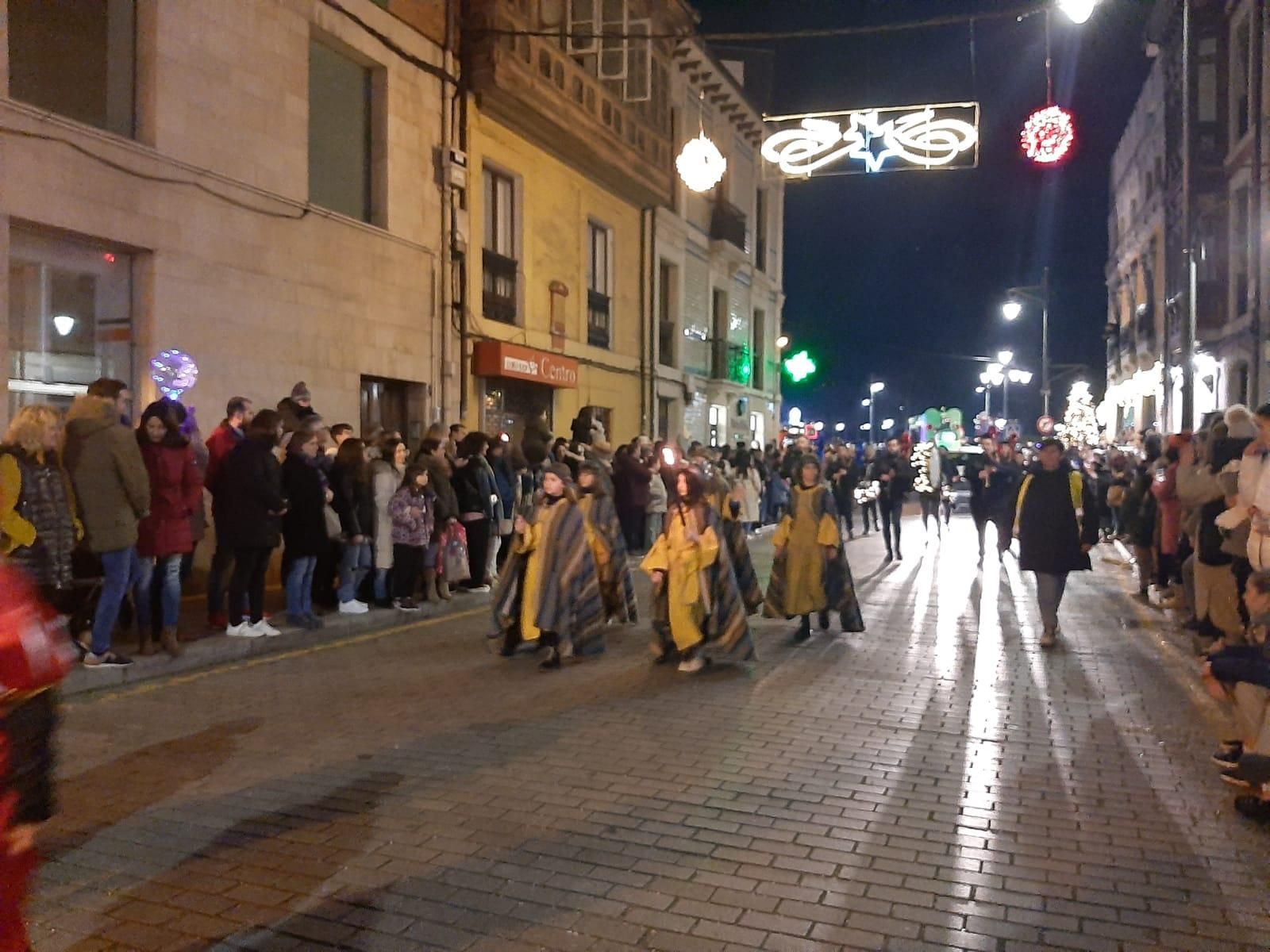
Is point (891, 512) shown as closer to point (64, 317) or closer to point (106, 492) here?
point (64, 317)

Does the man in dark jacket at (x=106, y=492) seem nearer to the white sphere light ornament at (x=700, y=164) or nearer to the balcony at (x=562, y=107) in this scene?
the white sphere light ornament at (x=700, y=164)

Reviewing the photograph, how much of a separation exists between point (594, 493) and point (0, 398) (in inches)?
214

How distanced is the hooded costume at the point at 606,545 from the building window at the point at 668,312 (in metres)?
16.1

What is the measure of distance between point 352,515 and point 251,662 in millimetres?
1995

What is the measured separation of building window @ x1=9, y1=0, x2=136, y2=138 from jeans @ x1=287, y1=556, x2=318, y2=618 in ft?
17.1

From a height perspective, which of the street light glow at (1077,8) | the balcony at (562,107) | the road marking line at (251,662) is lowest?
the road marking line at (251,662)

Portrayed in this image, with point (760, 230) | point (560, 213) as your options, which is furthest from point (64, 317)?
point (760, 230)

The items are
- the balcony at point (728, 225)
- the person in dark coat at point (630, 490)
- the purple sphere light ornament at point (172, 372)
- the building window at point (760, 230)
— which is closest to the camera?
the purple sphere light ornament at point (172, 372)

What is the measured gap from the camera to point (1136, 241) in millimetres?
38344

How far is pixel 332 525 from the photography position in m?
10.1

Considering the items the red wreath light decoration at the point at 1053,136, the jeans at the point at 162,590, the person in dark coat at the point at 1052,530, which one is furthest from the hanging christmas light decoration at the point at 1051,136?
the jeans at the point at 162,590

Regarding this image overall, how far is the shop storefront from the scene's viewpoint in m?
17.0

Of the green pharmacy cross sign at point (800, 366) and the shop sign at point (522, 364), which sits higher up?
the green pharmacy cross sign at point (800, 366)

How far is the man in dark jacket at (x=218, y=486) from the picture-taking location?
9.02 m
